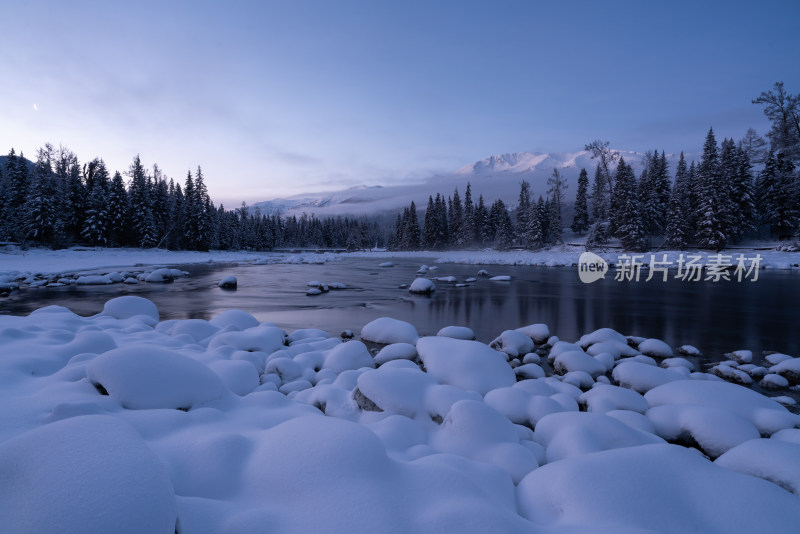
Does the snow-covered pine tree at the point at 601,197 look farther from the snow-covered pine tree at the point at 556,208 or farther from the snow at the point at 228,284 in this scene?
the snow at the point at 228,284

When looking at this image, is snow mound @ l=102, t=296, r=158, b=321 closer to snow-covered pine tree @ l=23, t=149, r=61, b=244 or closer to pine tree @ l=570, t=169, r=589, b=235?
snow-covered pine tree @ l=23, t=149, r=61, b=244

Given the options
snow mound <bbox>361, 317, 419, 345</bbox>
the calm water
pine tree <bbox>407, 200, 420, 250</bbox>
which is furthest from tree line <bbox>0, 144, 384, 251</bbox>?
snow mound <bbox>361, 317, 419, 345</bbox>

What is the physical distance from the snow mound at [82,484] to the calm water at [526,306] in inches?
313

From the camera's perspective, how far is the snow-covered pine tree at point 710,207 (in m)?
33.0

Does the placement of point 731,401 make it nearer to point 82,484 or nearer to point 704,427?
point 704,427

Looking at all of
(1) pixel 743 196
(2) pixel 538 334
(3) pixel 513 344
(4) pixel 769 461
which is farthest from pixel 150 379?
(1) pixel 743 196

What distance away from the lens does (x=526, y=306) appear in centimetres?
1382

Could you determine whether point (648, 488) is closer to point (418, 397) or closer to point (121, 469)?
point (418, 397)

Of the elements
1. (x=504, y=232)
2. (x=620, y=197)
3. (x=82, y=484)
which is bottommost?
(x=82, y=484)

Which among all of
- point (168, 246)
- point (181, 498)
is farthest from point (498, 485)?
point (168, 246)

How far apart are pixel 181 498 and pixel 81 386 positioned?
7.76 ft

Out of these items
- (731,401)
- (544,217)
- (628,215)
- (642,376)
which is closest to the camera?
(731,401)

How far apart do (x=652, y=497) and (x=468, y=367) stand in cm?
291

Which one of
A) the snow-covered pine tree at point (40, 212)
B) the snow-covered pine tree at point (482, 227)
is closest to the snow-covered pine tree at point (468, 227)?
the snow-covered pine tree at point (482, 227)
